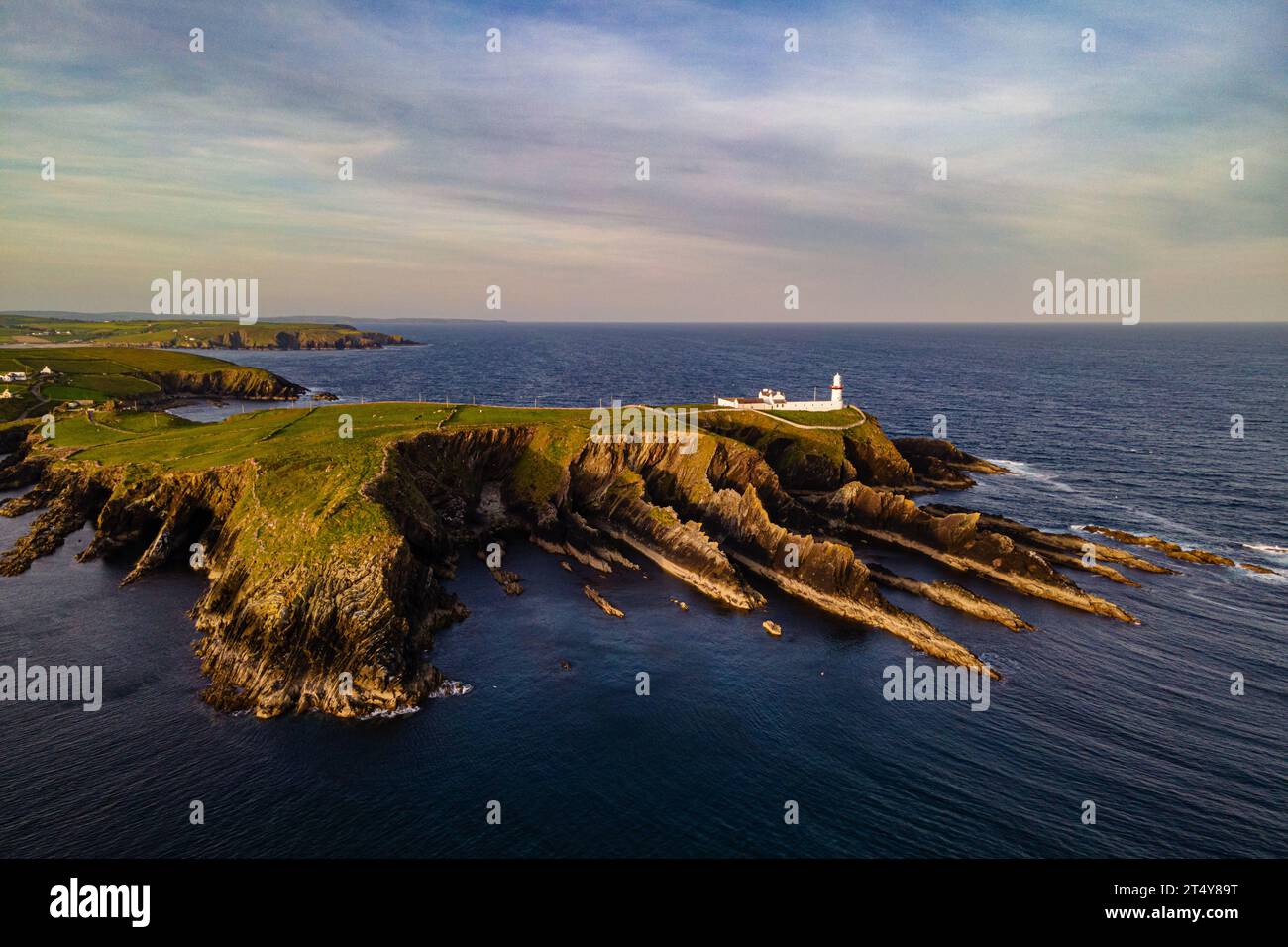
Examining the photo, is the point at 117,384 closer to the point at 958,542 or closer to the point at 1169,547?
the point at 958,542

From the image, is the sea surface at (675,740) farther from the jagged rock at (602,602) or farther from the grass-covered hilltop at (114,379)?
the grass-covered hilltop at (114,379)

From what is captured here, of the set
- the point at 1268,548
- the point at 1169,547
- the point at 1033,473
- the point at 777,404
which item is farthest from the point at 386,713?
the point at 1033,473

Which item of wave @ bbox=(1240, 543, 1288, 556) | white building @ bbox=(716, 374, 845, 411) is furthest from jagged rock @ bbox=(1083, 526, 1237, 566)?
white building @ bbox=(716, 374, 845, 411)

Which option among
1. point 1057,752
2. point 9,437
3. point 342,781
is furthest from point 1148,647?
point 9,437

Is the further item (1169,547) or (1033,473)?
(1033,473)

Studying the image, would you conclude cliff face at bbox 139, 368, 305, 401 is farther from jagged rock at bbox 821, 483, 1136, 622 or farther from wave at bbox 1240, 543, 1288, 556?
wave at bbox 1240, 543, 1288, 556

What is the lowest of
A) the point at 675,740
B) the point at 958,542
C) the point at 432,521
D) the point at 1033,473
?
the point at 675,740
